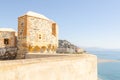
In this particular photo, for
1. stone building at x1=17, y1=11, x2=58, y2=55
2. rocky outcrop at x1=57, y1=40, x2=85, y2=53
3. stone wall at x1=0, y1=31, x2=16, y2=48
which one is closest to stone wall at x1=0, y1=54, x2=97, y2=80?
stone building at x1=17, y1=11, x2=58, y2=55

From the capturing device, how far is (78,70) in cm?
777

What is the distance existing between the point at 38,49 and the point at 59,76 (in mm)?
10251

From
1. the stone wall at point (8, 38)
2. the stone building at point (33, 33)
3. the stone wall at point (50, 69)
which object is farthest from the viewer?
the stone wall at point (8, 38)

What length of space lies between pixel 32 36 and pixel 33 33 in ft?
0.98

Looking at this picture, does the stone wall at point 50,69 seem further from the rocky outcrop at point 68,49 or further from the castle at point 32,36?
the rocky outcrop at point 68,49

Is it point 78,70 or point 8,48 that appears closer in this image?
point 78,70

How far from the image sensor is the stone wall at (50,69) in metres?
4.77

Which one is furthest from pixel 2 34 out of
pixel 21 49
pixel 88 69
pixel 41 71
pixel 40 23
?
pixel 41 71

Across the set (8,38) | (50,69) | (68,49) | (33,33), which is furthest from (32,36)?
(50,69)

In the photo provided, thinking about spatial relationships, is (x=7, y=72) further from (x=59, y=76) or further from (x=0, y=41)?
(x=0, y=41)

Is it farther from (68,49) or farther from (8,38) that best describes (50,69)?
(68,49)

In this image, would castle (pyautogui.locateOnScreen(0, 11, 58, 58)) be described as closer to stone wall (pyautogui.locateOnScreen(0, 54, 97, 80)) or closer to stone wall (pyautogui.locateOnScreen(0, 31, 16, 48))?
stone wall (pyautogui.locateOnScreen(0, 31, 16, 48))

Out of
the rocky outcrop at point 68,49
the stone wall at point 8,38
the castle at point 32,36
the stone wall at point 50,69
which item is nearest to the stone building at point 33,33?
the castle at point 32,36

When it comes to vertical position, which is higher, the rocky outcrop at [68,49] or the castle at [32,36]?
the castle at [32,36]
